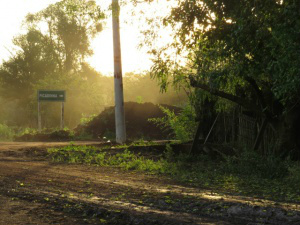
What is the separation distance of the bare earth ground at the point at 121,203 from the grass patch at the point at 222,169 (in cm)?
82

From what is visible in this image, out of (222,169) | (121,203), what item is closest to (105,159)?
(222,169)

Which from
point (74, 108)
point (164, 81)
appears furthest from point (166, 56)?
point (74, 108)

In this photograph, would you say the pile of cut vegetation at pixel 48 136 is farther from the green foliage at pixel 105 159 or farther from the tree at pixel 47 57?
the tree at pixel 47 57

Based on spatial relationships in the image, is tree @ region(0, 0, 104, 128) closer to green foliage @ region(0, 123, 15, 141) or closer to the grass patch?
green foliage @ region(0, 123, 15, 141)

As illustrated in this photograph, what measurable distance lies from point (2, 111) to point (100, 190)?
191 ft

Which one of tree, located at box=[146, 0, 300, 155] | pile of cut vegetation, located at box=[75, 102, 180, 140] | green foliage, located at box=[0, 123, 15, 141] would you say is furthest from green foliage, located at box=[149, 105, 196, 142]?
green foliage, located at box=[0, 123, 15, 141]

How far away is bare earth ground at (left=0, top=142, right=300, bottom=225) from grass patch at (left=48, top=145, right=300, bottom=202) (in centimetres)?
82

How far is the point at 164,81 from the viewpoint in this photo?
13.2 m

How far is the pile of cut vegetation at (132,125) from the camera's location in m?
30.8

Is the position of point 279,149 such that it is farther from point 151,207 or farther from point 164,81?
point 151,207

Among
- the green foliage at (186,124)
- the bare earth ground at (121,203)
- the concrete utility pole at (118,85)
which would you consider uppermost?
the concrete utility pole at (118,85)

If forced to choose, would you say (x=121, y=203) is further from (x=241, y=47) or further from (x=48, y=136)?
(x=48, y=136)

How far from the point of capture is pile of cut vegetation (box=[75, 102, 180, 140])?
30766 millimetres

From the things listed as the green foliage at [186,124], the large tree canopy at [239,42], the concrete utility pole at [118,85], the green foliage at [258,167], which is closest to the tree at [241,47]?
the large tree canopy at [239,42]
